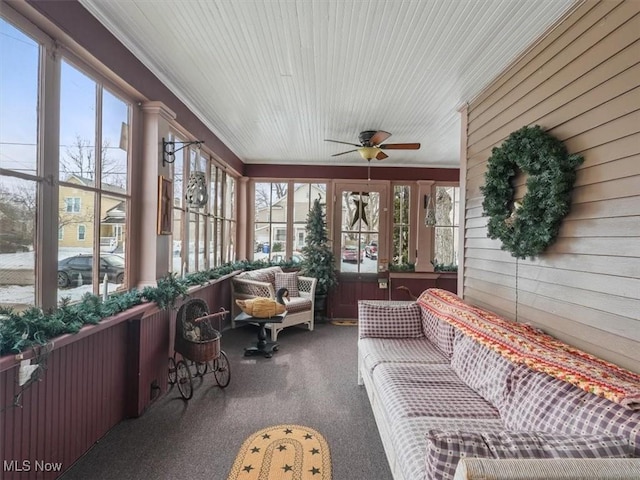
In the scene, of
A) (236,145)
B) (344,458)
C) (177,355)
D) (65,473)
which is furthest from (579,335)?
(236,145)

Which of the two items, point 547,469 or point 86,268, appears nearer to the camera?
point 547,469

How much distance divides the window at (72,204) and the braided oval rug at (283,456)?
72.6 inches

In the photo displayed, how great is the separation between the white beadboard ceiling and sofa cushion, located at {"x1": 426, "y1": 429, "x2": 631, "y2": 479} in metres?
2.17

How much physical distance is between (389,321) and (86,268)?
8.15 ft

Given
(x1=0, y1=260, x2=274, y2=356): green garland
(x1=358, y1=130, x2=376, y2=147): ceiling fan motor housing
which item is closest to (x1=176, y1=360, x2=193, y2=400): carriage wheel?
(x1=0, y1=260, x2=274, y2=356): green garland

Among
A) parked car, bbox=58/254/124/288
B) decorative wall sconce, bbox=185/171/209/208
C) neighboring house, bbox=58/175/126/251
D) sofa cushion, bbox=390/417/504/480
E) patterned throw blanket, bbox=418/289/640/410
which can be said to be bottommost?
sofa cushion, bbox=390/417/504/480

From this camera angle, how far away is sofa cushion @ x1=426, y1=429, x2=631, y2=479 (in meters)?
1.05

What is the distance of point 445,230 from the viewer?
242 inches

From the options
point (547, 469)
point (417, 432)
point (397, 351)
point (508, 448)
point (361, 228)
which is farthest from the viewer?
point (361, 228)

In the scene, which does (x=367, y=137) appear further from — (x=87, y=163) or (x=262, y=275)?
(x=87, y=163)

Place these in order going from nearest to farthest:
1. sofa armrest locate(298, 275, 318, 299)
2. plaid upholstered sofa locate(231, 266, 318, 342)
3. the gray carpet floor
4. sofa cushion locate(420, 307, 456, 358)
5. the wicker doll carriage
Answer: the gray carpet floor, sofa cushion locate(420, 307, 456, 358), the wicker doll carriage, plaid upholstered sofa locate(231, 266, 318, 342), sofa armrest locate(298, 275, 318, 299)

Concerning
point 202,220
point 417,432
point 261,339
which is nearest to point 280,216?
point 202,220

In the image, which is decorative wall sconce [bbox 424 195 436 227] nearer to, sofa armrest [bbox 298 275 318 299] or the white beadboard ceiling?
the white beadboard ceiling

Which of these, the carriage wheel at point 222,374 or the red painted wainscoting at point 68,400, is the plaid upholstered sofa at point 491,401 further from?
the red painted wainscoting at point 68,400
